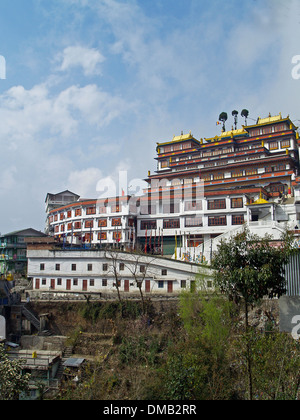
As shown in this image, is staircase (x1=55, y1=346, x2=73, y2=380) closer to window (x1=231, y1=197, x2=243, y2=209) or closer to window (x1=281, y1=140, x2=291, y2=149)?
window (x1=231, y1=197, x2=243, y2=209)

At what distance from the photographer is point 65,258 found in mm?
38469

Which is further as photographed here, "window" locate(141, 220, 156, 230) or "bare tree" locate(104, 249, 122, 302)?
"window" locate(141, 220, 156, 230)

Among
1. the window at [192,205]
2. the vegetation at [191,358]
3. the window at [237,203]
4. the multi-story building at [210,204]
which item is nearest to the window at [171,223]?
the multi-story building at [210,204]

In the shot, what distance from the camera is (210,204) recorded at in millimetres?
43656

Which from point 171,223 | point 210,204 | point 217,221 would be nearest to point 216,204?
point 210,204

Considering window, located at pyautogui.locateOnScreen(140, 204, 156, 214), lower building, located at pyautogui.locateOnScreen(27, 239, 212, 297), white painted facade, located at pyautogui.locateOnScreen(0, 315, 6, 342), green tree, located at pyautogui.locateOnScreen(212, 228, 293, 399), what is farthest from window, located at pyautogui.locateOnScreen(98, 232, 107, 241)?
green tree, located at pyautogui.locateOnScreen(212, 228, 293, 399)

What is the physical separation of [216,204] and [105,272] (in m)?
16.3

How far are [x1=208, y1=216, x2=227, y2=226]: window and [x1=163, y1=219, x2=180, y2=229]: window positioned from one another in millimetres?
4197

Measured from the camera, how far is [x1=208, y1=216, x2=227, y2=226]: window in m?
42.5

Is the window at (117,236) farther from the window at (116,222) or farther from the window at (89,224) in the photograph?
the window at (89,224)

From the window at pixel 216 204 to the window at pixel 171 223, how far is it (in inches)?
178

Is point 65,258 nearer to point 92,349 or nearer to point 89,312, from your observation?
point 89,312

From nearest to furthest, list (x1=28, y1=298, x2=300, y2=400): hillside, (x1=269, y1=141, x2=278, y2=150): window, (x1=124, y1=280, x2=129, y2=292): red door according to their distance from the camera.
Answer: (x1=28, y1=298, x2=300, y2=400): hillside → (x1=124, y1=280, x2=129, y2=292): red door → (x1=269, y1=141, x2=278, y2=150): window

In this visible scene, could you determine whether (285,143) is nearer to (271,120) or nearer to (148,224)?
(271,120)
